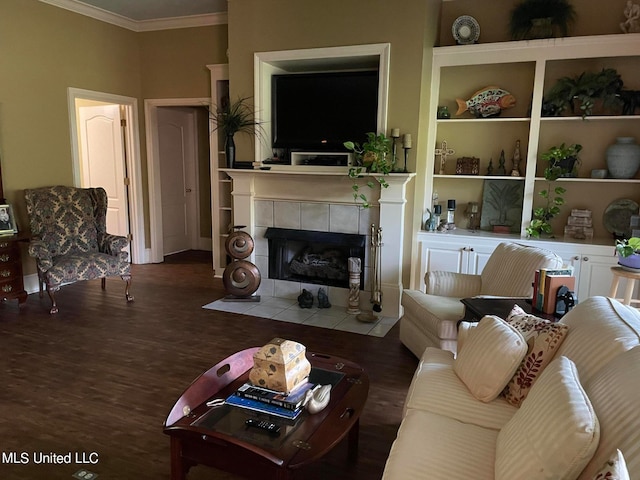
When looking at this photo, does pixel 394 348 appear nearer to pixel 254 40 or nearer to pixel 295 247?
pixel 295 247

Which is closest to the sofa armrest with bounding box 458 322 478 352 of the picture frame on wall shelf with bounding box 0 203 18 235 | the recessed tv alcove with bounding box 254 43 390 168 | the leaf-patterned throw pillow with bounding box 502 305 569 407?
the leaf-patterned throw pillow with bounding box 502 305 569 407

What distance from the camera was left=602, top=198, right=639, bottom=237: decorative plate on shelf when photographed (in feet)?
14.0

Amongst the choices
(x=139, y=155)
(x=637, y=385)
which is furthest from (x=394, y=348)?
(x=139, y=155)

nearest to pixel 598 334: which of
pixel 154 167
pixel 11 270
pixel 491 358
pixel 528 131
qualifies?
pixel 491 358

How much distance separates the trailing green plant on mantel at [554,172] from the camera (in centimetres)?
424

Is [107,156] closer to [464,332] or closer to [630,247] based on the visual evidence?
[464,332]

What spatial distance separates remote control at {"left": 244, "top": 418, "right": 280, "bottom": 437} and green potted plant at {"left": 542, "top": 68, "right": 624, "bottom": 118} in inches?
150

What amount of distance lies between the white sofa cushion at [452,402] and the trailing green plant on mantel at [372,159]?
2342 millimetres

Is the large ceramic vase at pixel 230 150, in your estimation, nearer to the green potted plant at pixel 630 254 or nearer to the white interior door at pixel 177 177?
the white interior door at pixel 177 177

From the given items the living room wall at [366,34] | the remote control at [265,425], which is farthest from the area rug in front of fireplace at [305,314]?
the remote control at [265,425]

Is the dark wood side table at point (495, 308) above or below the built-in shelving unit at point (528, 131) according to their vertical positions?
below

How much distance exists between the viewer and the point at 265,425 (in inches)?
72.6

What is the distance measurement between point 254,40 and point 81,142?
317 cm

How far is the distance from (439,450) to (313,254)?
3.43 meters
